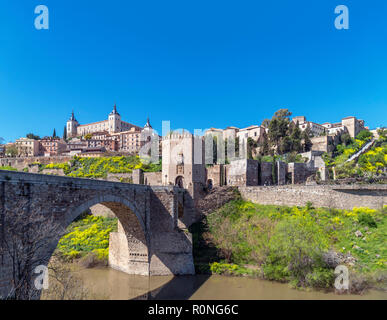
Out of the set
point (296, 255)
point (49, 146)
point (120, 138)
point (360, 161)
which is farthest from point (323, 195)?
point (49, 146)

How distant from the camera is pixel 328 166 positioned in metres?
38.1

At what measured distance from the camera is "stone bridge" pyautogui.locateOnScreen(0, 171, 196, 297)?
300 inches

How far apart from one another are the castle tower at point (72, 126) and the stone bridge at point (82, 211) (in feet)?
320

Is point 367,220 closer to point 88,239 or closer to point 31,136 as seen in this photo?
point 88,239

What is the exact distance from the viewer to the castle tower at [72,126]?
10481 cm

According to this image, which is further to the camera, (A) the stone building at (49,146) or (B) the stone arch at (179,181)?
(A) the stone building at (49,146)

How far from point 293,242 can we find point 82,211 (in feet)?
40.6

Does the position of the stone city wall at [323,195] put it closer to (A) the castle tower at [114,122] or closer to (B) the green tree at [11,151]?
(B) the green tree at [11,151]

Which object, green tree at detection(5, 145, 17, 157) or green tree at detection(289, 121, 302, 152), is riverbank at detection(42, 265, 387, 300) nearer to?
green tree at detection(289, 121, 302, 152)

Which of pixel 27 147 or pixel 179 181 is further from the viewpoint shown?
pixel 27 147

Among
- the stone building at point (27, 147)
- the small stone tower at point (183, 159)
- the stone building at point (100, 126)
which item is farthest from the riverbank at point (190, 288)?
the stone building at point (100, 126)

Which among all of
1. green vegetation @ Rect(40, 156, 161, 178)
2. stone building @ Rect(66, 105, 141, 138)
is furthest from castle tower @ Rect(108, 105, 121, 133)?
green vegetation @ Rect(40, 156, 161, 178)

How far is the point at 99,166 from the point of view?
1757 inches
